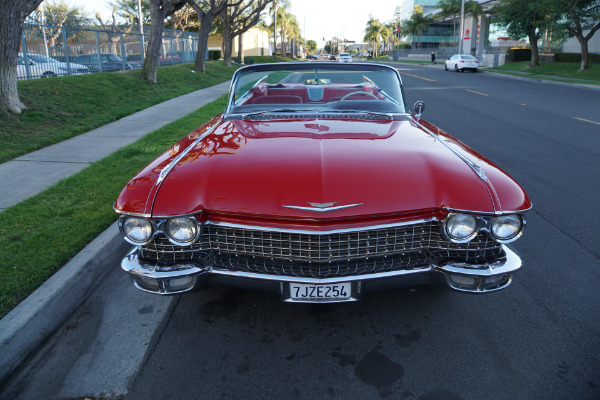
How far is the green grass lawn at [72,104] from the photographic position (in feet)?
25.7

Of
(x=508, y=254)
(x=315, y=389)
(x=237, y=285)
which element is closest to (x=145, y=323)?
(x=237, y=285)

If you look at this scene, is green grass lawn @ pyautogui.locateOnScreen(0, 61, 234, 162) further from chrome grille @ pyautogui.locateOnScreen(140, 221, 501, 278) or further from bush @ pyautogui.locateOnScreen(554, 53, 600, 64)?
bush @ pyautogui.locateOnScreen(554, 53, 600, 64)

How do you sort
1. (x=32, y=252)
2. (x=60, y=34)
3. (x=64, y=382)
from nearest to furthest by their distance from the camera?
1. (x=64, y=382)
2. (x=32, y=252)
3. (x=60, y=34)

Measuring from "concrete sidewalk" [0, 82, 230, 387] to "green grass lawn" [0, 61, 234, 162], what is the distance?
1.69 feet

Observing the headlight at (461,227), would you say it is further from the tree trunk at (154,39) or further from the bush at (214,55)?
the bush at (214,55)

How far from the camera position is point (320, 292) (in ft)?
8.25

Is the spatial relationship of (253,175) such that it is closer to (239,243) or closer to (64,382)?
(239,243)

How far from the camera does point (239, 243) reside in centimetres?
252

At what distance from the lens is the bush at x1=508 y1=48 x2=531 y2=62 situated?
40688mm

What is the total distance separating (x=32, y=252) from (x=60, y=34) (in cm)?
1422

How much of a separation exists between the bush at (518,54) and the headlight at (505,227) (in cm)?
4375

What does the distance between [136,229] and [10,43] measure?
26.9 feet

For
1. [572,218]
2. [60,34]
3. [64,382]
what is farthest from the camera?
[60,34]

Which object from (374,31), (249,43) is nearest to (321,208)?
(249,43)
